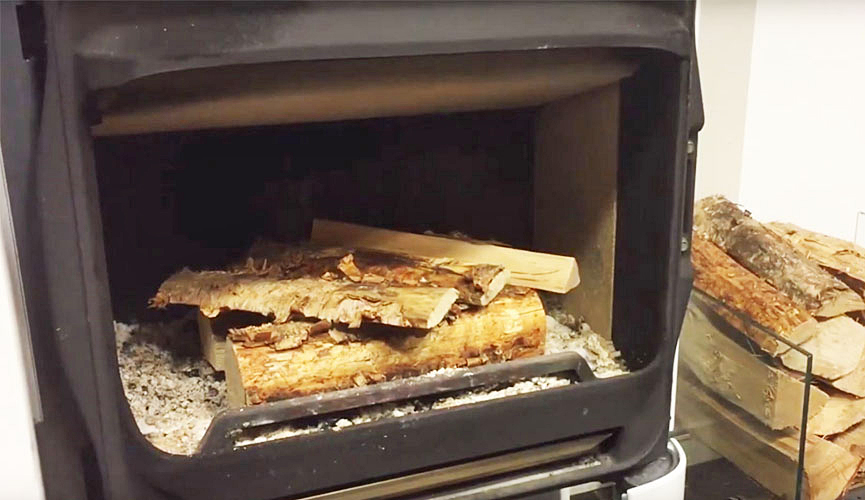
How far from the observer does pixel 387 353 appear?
848mm

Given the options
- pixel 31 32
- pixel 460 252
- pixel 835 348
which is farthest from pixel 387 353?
pixel 835 348

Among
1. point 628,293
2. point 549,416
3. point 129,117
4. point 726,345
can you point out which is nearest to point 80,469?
point 129,117

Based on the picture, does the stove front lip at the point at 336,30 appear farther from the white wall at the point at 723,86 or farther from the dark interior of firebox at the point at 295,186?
the white wall at the point at 723,86

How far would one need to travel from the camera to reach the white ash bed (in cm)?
80

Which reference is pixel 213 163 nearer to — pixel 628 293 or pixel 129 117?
pixel 129 117

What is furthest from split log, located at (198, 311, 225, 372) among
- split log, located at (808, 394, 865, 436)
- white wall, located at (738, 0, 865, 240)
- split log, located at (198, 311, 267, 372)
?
white wall, located at (738, 0, 865, 240)

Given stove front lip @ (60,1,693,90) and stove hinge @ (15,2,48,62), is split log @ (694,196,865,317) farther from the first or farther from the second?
stove hinge @ (15,2,48,62)

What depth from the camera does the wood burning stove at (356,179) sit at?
2.14ft

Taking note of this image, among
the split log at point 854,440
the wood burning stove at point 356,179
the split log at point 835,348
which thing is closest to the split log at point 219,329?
the wood burning stove at point 356,179

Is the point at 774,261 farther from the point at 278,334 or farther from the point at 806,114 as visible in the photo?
the point at 278,334

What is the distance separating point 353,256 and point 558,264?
226mm

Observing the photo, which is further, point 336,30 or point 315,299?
point 315,299

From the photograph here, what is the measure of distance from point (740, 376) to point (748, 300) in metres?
0.11

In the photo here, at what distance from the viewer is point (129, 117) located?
0.78m
